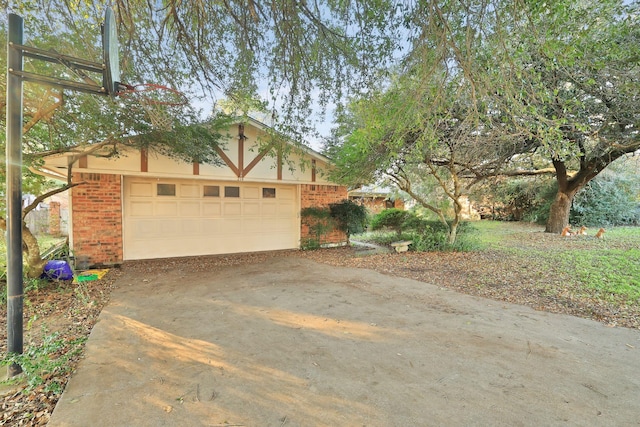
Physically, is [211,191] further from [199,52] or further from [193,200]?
[199,52]

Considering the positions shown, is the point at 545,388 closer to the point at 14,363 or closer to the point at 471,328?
the point at 471,328

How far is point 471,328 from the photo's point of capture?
3.43m

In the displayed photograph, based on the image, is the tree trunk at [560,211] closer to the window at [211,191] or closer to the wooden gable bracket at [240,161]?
the wooden gable bracket at [240,161]

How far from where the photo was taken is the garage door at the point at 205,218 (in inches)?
290

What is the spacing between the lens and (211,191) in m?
8.33

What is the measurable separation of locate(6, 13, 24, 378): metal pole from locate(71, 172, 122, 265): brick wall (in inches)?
208

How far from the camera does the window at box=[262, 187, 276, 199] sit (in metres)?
9.10

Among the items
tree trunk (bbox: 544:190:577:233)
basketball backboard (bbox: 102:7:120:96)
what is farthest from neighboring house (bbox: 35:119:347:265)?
tree trunk (bbox: 544:190:577:233)

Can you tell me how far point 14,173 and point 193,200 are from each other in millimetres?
6057

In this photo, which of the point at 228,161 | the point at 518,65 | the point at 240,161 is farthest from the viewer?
the point at 240,161

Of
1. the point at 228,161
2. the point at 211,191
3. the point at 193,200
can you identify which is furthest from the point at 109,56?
the point at 211,191

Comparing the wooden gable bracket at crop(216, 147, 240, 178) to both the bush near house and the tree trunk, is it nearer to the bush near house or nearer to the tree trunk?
the bush near house

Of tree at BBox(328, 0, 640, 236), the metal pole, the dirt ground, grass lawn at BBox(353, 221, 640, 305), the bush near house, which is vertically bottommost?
the dirt ground

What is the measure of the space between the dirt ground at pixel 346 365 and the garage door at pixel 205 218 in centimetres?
339
